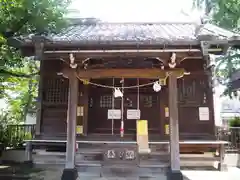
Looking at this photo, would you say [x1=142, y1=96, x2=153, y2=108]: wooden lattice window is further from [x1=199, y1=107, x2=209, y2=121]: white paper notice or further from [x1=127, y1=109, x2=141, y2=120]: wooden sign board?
[x1=199, y1=107, x2=209, y2=121]: white paper notice

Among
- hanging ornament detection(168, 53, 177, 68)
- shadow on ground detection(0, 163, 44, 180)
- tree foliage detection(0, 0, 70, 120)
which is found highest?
tree foliage detection(0, 0, 70, 120)

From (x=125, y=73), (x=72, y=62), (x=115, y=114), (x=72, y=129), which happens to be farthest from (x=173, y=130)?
(x=72, y=62)

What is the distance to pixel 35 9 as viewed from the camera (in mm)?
7250

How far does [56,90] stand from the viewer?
8.18 metres

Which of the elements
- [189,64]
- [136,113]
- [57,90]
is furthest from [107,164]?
[189,64]

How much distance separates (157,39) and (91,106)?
3986 mm

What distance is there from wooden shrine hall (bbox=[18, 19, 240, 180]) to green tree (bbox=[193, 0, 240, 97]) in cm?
188

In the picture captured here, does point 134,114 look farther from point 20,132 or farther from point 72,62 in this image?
point 20,132

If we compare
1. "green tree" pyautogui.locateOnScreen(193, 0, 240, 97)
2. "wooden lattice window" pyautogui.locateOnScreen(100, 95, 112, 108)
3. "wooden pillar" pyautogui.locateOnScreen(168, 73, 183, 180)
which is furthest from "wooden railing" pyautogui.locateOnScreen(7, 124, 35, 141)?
"green tree" pyautogui.locateOnScreen(193, 0, 240, 97)

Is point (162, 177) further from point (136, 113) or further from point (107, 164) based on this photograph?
point (136, 113)

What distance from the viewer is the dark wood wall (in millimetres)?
7789

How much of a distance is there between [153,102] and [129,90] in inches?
39.4

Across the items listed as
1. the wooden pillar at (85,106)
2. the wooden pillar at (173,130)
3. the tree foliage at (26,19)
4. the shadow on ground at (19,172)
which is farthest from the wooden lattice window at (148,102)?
the shadow on ground at (19,172)

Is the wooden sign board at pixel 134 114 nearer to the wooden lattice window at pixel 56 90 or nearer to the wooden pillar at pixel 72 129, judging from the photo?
the wooden lattice window at pixel 56 90
